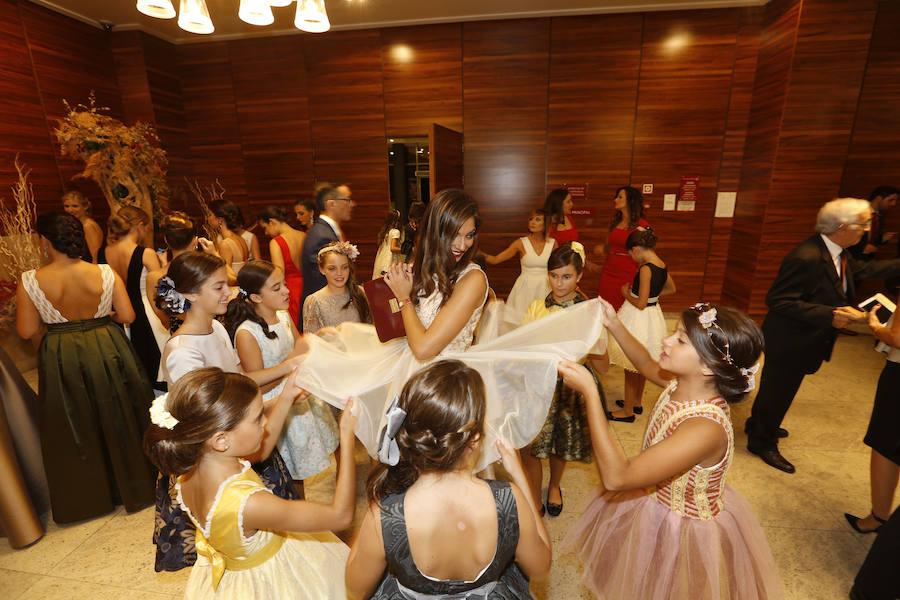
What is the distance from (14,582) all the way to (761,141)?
775cm

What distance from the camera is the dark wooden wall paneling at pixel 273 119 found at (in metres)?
6.32

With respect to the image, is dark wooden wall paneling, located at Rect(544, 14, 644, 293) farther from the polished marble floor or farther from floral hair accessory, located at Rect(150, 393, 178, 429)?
floral hair accessory, located at Rect(150, 393, 178, 429)

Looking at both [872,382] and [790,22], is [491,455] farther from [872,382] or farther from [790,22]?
[790,22]

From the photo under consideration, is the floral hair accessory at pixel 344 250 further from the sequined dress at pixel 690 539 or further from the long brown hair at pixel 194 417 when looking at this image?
the sequined dress at pixel 690 539

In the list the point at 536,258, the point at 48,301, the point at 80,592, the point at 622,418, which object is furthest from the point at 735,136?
the point at 80,592

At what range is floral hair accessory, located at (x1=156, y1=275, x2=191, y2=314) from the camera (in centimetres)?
192

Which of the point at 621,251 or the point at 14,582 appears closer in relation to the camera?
the point at 14,582

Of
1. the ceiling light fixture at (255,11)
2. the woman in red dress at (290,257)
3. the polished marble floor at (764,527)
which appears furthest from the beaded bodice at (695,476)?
the woman in red dress at (290,257)

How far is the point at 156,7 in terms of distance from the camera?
7.75ft

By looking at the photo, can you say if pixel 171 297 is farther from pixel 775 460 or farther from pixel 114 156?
pixel 114 156

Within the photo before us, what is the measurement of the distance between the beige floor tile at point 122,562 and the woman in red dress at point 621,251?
149 inches

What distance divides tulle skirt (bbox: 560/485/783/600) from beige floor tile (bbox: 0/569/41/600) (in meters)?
2.76

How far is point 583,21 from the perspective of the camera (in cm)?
567

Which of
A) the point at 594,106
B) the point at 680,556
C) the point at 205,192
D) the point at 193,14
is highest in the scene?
the point at 594,106
